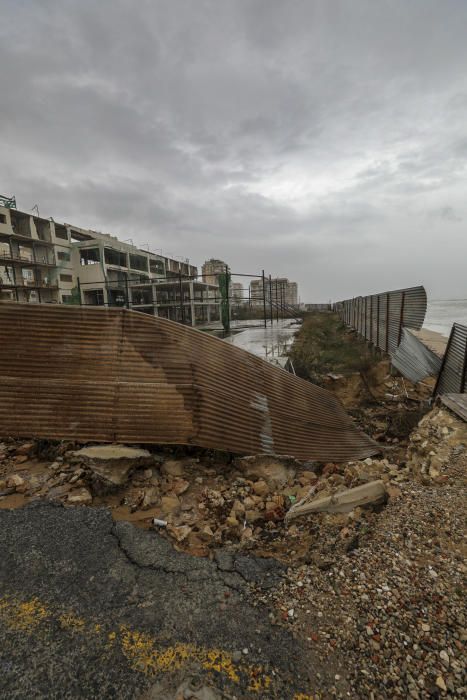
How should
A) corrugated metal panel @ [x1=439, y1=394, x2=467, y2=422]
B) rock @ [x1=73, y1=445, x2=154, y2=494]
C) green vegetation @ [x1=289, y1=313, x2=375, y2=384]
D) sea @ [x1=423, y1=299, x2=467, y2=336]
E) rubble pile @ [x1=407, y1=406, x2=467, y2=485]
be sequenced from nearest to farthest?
rock @ [x1=73, y1=445, x2=154, y2=494], rubble pile @ [x1=407, y1=406, x2=467, y2=485], corrugated metal panel @ [x1=439, y1=394, x2=467, y2=422], green vegetation @ [x1=289, y1=313, x2=375, y2=384], sea @ [x1=423, y1=299, x2=467, y2=336]

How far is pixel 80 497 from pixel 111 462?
404 mm

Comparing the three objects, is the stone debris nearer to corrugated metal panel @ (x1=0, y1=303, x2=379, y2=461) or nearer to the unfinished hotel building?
A: corrugated metal panel @ (x1=0, y1=303, x2=379, y2=461)

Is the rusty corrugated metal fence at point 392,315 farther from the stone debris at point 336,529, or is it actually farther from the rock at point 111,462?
the rock at point 111,462

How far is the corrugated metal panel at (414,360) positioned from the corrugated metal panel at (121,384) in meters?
4.52

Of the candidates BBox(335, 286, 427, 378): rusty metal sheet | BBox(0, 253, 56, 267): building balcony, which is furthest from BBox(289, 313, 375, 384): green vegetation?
BBox(0, 253, 56, 267): building balcony

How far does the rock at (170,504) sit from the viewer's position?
2900mm

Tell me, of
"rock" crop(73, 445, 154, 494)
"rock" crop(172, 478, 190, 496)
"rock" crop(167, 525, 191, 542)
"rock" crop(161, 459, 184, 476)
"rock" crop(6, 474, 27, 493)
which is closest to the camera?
"rock" crop(167, 525, 191, 542)

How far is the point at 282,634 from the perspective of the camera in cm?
173

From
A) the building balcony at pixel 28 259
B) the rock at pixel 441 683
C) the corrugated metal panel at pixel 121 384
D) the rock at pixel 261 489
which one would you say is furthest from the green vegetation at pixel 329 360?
the building balcony at pixel 28 259

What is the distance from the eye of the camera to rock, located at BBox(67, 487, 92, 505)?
111 inches

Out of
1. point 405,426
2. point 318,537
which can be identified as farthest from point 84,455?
point 405,426

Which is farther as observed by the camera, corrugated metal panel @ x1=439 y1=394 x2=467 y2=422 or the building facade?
the building facade

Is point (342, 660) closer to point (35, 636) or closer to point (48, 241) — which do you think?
Answer: point (35, 636)

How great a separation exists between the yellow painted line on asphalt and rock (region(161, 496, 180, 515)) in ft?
3.77
